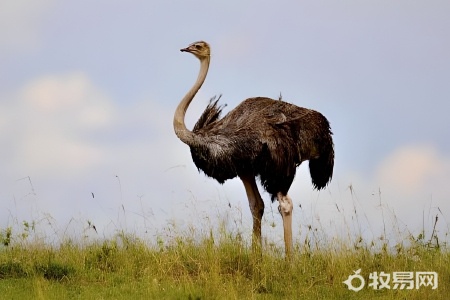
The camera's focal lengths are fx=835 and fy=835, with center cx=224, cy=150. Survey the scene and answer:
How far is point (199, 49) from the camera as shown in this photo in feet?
37.3

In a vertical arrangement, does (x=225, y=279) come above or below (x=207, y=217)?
below

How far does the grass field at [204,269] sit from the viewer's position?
29.3 feet

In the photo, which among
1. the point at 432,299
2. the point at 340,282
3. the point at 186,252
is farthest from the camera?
the point at 186,252

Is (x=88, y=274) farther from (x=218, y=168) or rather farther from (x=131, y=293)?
(x=218, y=168)

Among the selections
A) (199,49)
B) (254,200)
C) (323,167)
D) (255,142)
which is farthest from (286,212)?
(199,49)

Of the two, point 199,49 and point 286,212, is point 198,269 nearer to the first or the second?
point 286,212

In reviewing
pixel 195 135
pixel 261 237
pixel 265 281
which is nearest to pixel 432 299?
pixel 265 281

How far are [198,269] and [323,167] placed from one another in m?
3.10

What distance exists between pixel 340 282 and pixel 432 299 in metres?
1.09

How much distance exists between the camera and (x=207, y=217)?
34.4 feet

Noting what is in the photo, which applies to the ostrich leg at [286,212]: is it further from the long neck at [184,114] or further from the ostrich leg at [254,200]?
the long neck at [184,114]

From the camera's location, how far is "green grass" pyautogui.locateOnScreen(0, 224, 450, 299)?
8.94 metres
